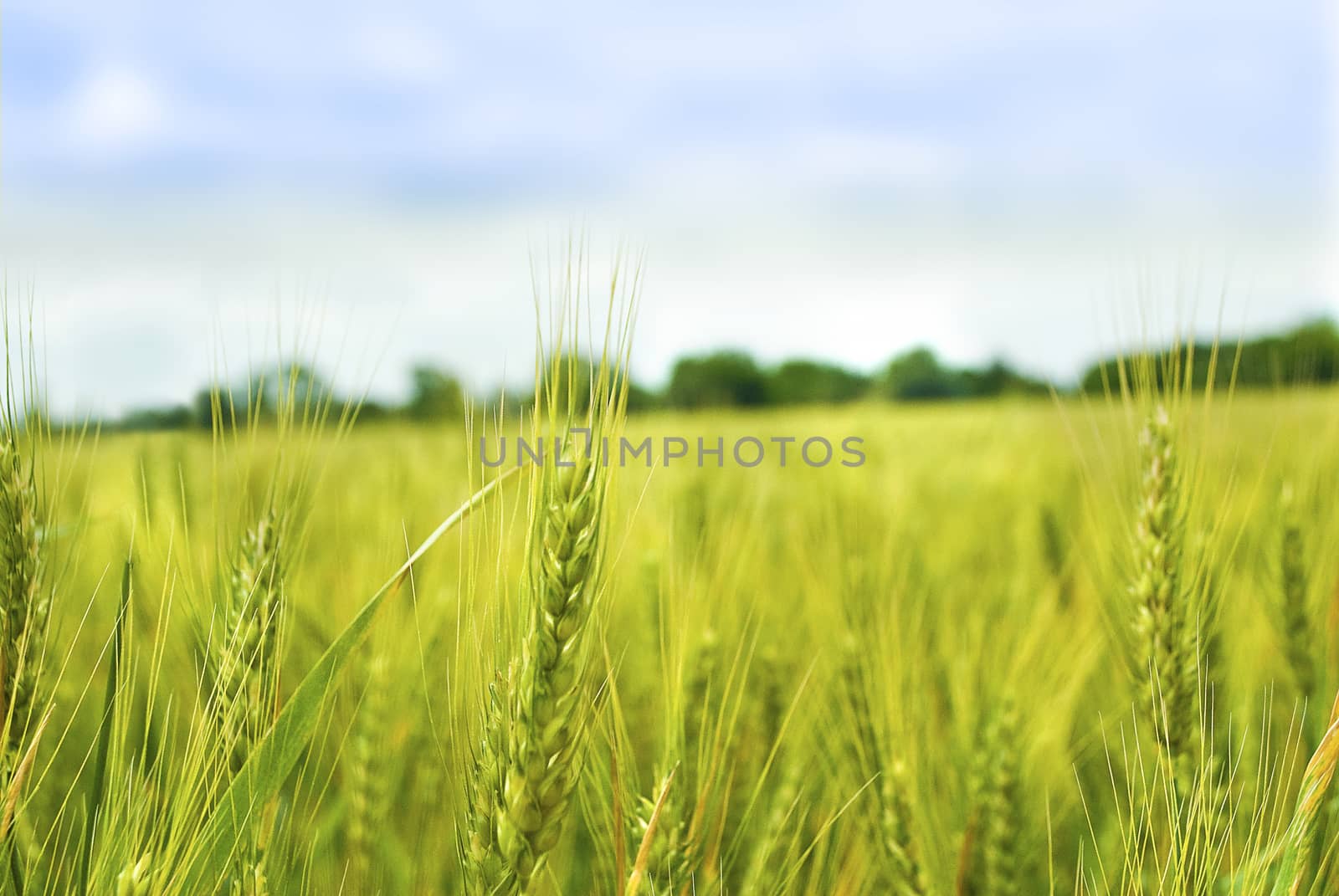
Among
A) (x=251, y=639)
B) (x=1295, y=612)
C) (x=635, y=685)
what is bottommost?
(x=635, y=685)

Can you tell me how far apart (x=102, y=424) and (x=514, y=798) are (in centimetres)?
66

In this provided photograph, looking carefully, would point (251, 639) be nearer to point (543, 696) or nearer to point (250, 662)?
point (250, 662)

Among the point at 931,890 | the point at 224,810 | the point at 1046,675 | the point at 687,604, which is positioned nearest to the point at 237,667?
the point at 224,810

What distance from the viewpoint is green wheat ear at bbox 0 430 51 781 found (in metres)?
0.67

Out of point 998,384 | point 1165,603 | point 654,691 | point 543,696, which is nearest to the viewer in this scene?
point 543,696

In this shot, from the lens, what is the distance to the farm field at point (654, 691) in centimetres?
63

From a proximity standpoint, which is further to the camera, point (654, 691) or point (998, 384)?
point (998, 384)

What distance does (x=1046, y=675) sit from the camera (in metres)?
1.32

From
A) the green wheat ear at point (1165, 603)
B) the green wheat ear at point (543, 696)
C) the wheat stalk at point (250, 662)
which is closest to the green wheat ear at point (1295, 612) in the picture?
the green wheat ear at point (1165, 603)

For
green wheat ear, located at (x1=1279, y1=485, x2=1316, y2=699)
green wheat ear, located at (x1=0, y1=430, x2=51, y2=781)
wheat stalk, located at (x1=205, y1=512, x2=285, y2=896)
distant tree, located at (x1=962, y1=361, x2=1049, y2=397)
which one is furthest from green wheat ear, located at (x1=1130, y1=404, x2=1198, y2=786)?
distant tree, located at (x1=962, y1=361, x2=1049, y2=397)

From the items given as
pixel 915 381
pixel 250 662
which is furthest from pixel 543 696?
pixel 915 381

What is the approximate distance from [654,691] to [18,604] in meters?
0.72

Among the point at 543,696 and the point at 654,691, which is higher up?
the point at 543,696

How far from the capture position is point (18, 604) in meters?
0.69
